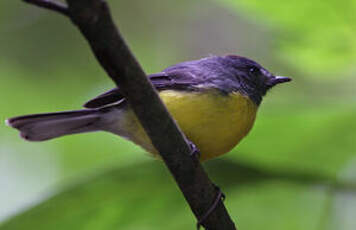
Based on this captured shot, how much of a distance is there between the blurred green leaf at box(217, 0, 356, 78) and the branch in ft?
4.29

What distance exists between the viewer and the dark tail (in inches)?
127

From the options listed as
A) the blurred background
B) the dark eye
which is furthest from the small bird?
the dark eye

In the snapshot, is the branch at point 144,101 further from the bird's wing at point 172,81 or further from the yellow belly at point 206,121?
the bird's wing at point 172,81

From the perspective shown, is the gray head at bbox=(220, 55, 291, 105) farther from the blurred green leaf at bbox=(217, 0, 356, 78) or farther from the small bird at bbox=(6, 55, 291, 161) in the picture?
the blurred green leaf at bbox=(217, 0, 356, 78)

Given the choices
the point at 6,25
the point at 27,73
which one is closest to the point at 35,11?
the point at 6,25

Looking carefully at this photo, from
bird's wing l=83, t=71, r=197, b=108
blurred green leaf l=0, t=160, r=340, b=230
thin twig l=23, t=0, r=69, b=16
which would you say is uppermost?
thin twig l=23, t=0, r=69, b=16

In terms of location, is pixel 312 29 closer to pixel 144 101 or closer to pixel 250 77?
pixel 250 77

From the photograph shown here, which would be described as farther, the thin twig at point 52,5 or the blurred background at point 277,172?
the blurred background at point 277,172

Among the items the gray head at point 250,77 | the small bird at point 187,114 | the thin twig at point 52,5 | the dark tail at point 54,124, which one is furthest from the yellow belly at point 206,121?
the thin twig at point 52,5

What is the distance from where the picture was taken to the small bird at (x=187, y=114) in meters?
3.17

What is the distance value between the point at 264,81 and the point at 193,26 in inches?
154

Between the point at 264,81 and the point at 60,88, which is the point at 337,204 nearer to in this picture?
the point at 264,81

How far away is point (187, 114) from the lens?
3156 millimetres

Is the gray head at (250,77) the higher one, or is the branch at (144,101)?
the branch at (144,101)
